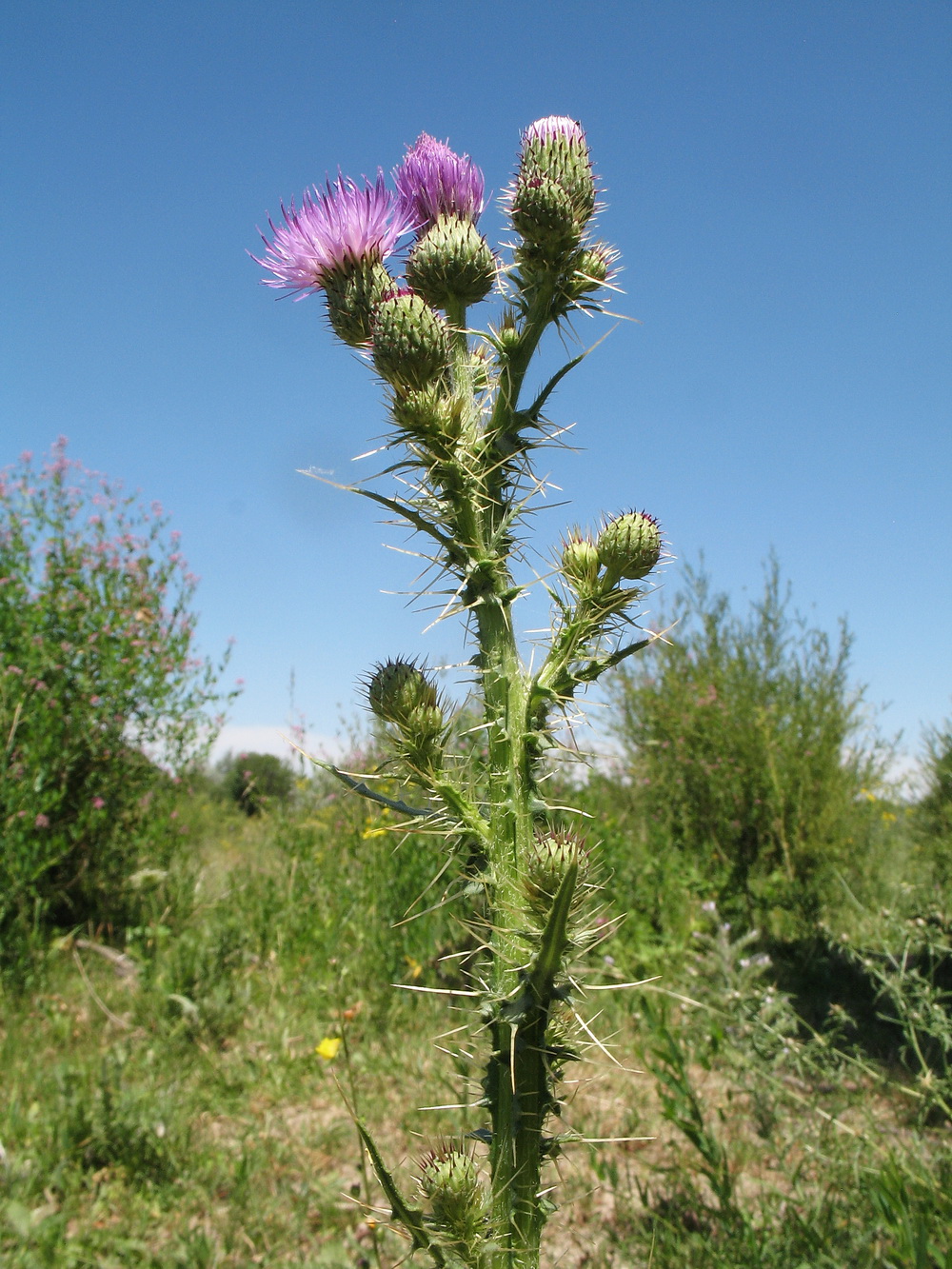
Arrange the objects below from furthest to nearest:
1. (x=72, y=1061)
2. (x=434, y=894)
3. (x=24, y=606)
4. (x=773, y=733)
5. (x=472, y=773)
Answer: (x=773, y=733), (x=24, y=606), (x=434, y=894), (x=72, y=1061), (x=472, y=773)

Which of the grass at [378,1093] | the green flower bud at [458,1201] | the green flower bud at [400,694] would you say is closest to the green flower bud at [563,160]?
the green flower bud at [400,694]

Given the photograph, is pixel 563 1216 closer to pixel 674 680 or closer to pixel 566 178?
pixel 566 178

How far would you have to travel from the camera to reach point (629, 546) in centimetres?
155

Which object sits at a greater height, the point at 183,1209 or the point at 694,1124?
the point at 694,1124

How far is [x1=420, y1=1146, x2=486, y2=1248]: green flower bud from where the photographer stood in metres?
1.23

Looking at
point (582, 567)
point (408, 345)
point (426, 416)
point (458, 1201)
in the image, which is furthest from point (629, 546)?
point (458, 1201)

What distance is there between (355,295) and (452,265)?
0.24m

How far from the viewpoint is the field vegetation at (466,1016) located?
2.38 m

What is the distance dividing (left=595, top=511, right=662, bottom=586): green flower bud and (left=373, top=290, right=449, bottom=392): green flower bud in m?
0.46

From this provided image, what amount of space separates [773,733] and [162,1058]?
5588mm

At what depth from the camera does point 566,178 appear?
161 cm

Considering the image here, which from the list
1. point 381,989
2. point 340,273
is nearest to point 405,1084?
point 381,989

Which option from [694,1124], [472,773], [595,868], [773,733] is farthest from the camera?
[773,733]

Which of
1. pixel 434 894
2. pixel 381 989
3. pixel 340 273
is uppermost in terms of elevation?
pixel 340 273
